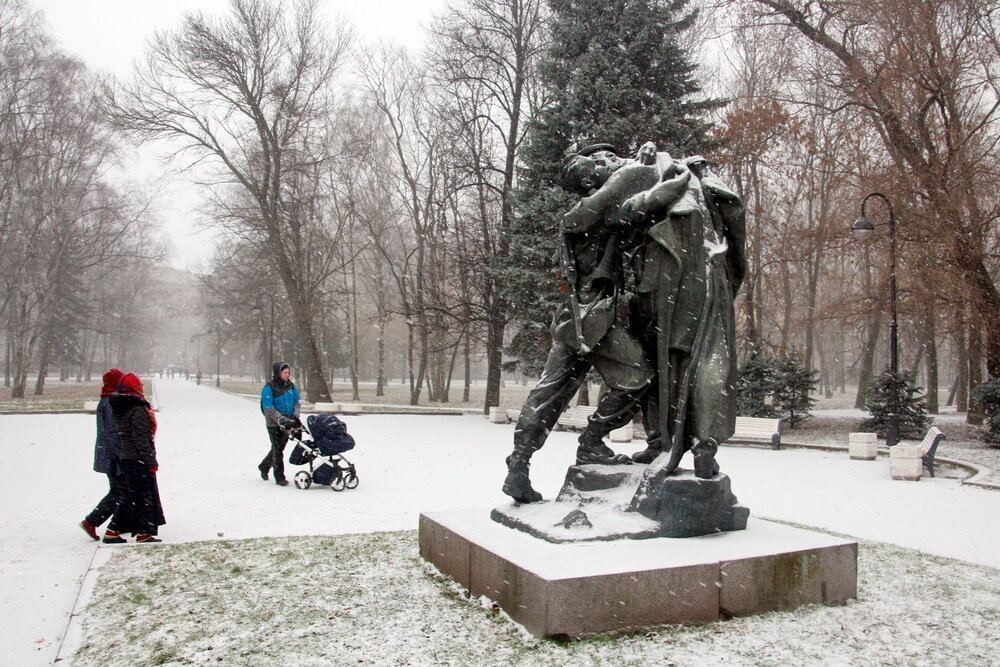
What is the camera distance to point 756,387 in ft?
68.8

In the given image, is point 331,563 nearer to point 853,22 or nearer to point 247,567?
point 247,567

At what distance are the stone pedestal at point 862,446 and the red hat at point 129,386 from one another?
13328 millimetres

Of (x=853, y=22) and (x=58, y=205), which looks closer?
(x=853, y=22)

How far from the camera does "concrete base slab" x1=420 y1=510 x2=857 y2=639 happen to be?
4.31 metres

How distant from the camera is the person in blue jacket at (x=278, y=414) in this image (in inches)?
432

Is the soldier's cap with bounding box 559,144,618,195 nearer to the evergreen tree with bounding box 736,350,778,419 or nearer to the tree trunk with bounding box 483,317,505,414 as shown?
the evergreen tree with bounding box 736,350,778,419

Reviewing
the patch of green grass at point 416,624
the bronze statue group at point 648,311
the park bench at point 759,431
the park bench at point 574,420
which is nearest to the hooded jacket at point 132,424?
the patch of green grass at point 416,624

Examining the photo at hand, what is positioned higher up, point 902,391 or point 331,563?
point 902,391

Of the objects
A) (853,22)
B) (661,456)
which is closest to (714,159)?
(853,22)

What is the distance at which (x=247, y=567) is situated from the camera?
617cm

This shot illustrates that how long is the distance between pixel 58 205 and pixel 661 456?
37.0 m

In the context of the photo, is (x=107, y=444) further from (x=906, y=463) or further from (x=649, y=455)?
(x=906, y=463)

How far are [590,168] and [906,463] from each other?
9237 millimetres

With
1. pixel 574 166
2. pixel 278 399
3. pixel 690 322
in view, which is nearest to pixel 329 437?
pixel 278 399
